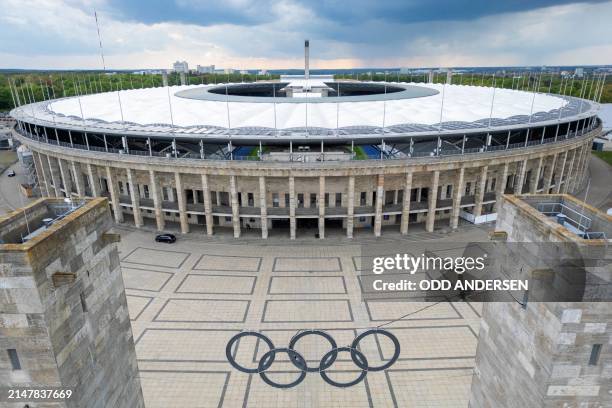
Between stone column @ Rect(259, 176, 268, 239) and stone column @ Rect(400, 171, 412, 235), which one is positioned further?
stone column @ Rect(400, 171, 412, 235)

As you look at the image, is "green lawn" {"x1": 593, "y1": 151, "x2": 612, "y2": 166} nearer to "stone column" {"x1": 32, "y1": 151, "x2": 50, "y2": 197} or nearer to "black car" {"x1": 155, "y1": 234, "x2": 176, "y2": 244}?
"black car" {"x1": 155, "y1": 234, "x2": 176, "y2": 244}

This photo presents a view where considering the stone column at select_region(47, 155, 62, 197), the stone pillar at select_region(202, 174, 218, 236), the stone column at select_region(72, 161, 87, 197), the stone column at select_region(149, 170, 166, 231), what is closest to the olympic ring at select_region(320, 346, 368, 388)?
the stone pillar at select_region(202, 174, 218, 236)

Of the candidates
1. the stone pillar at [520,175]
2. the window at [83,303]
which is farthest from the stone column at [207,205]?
the stone pillar at [520,175]

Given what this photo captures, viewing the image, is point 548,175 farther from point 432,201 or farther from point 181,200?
point 181,200

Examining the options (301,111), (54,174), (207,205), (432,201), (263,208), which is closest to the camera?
(263,208)

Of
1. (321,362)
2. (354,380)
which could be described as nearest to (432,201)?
(354,380)

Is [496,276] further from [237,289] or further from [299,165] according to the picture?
[299,165]

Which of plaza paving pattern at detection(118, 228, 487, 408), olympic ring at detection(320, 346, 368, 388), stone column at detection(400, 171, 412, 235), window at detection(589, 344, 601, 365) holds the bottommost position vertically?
plaza paving pattern at detection(118, 228, 487, 408)
